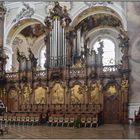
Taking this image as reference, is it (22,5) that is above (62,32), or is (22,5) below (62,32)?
above

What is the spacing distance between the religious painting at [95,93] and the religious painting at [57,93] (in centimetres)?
147

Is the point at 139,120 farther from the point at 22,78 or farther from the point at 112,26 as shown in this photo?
the point at 112,26

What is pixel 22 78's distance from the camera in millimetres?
17812

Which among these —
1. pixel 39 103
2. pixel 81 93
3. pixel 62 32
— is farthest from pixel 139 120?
pixel 62 32

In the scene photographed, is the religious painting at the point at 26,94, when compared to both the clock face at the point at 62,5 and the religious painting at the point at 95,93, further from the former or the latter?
the clock face at the point at 62,5

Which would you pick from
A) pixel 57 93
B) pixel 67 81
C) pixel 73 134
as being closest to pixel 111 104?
pixel 67 81

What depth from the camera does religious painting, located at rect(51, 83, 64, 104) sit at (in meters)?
17.1

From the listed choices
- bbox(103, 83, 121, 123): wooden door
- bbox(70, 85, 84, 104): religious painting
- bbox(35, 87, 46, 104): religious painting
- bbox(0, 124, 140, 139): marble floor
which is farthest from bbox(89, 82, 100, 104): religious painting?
bbox(0, 124, 140, 139): marble floor

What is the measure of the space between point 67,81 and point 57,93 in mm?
792

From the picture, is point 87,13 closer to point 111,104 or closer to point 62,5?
point 62,5

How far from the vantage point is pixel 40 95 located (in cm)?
1745

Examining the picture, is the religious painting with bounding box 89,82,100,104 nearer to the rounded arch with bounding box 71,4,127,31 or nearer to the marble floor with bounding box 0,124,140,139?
the rounded arch with bounding box 71,4,127,31

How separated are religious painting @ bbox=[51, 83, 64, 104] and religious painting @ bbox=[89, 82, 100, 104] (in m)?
1.47

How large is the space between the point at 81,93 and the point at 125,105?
2.36 m
